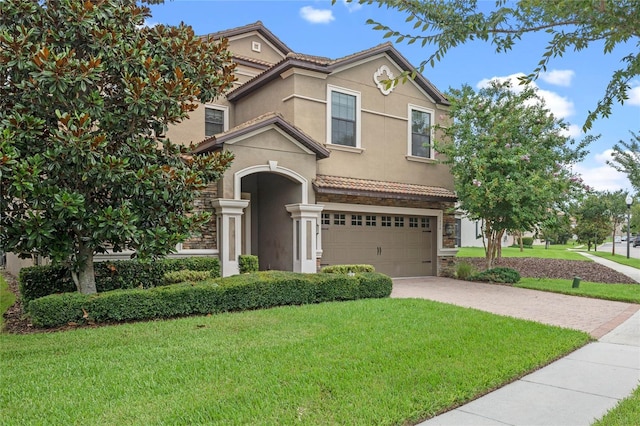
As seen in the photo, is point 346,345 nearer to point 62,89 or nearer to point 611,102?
point 611,102

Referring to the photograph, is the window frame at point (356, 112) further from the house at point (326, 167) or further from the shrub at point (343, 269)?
the shrub at point (343, 269)

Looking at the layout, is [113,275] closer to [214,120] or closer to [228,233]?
[228,233]

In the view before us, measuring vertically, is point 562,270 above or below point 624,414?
below

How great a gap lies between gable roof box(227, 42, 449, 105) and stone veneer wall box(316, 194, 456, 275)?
397 cm

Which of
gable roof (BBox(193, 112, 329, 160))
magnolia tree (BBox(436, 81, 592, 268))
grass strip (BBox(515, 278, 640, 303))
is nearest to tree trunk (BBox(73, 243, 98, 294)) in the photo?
gable roof (BBox(193, 112, 329, 160))

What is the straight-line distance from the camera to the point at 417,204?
1659 cm

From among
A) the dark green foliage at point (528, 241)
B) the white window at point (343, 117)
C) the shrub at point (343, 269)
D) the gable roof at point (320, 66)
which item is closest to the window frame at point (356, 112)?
the white window at point (343, 117)

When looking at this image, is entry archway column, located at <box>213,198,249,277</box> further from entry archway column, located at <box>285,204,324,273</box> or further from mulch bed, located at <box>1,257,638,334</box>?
mulch bed, located at <box>1,257,638,334</box>

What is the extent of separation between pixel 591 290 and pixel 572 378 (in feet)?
30.0

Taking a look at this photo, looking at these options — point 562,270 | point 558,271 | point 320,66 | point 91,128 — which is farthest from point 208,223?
point 562,270

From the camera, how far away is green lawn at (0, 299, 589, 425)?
4184 millimetres

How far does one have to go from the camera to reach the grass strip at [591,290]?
39.1 feet

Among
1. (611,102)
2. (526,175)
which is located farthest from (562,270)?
(611,102)

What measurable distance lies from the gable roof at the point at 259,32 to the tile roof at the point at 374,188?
7.32m
